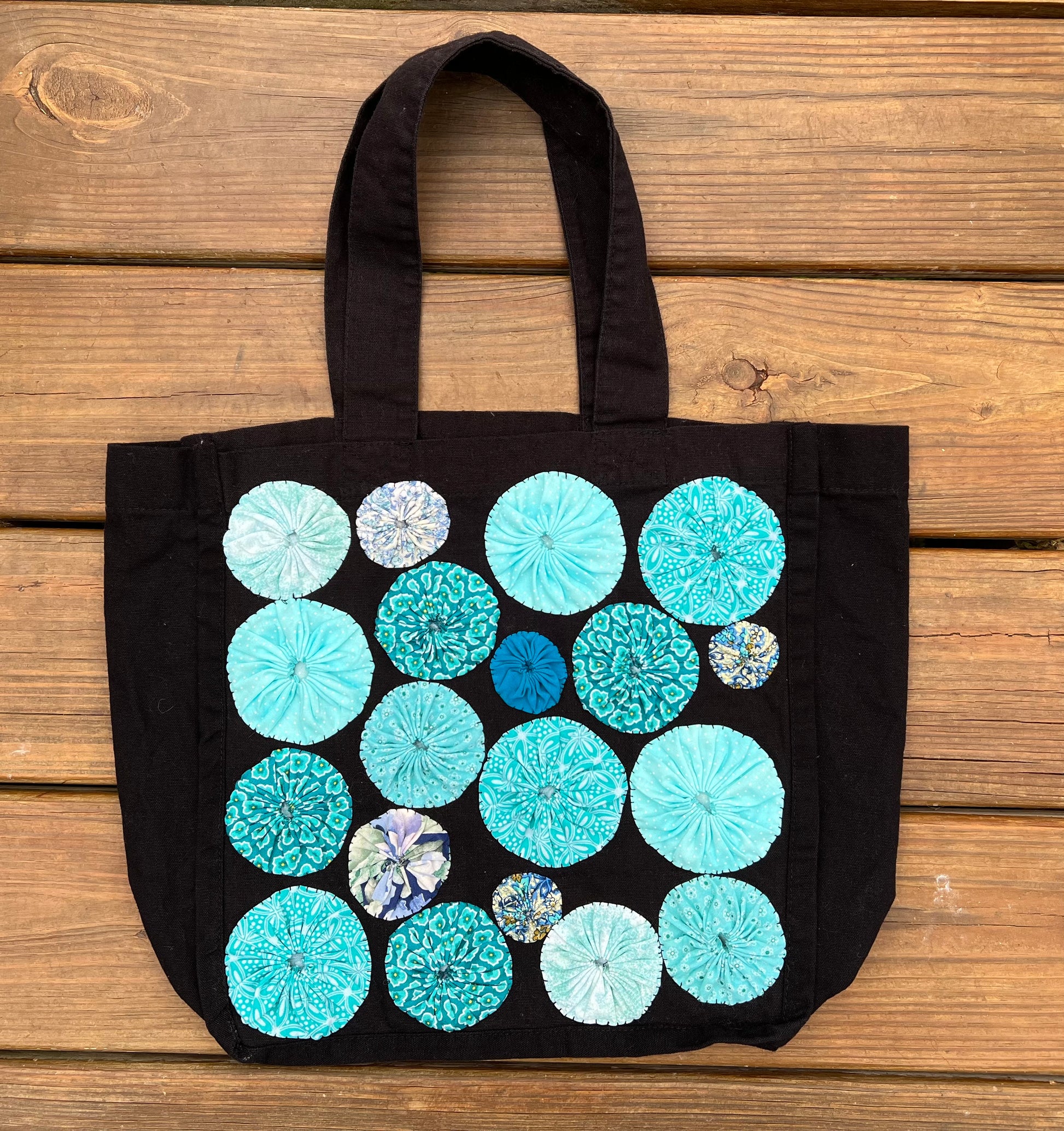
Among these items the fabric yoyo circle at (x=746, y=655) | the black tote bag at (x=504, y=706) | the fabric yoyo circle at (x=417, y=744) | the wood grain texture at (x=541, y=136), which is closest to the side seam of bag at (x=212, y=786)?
the black tote bag at (x=504, y=706)

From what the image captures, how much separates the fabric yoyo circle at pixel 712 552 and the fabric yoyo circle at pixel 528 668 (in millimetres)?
83

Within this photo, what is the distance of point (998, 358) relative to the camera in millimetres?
576

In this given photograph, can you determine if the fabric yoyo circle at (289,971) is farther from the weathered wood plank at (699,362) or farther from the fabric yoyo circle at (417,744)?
the weathered wood plank at (699,362)

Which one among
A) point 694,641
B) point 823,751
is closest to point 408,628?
point 694,641

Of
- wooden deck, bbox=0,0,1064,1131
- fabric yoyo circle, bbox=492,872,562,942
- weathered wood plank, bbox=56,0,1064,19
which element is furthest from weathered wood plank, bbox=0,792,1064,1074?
weathered wood plank, bbox=56,0,1064,19

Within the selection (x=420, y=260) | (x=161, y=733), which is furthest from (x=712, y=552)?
(x=161, y=733)

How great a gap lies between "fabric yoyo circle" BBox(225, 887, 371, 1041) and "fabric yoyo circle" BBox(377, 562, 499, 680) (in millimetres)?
192

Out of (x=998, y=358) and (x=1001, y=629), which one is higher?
(x=998, y=358)

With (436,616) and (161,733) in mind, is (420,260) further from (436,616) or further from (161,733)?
(161,733)

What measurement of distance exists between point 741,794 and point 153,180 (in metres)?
0.61

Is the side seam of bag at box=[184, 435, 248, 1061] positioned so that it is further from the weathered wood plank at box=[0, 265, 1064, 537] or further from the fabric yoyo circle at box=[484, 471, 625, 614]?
the fabric yoyo circle at box=[484, 471, 625, 614]

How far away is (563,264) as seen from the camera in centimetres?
57

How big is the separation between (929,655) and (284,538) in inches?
18.6

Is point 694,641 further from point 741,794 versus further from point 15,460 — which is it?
point 15,460
